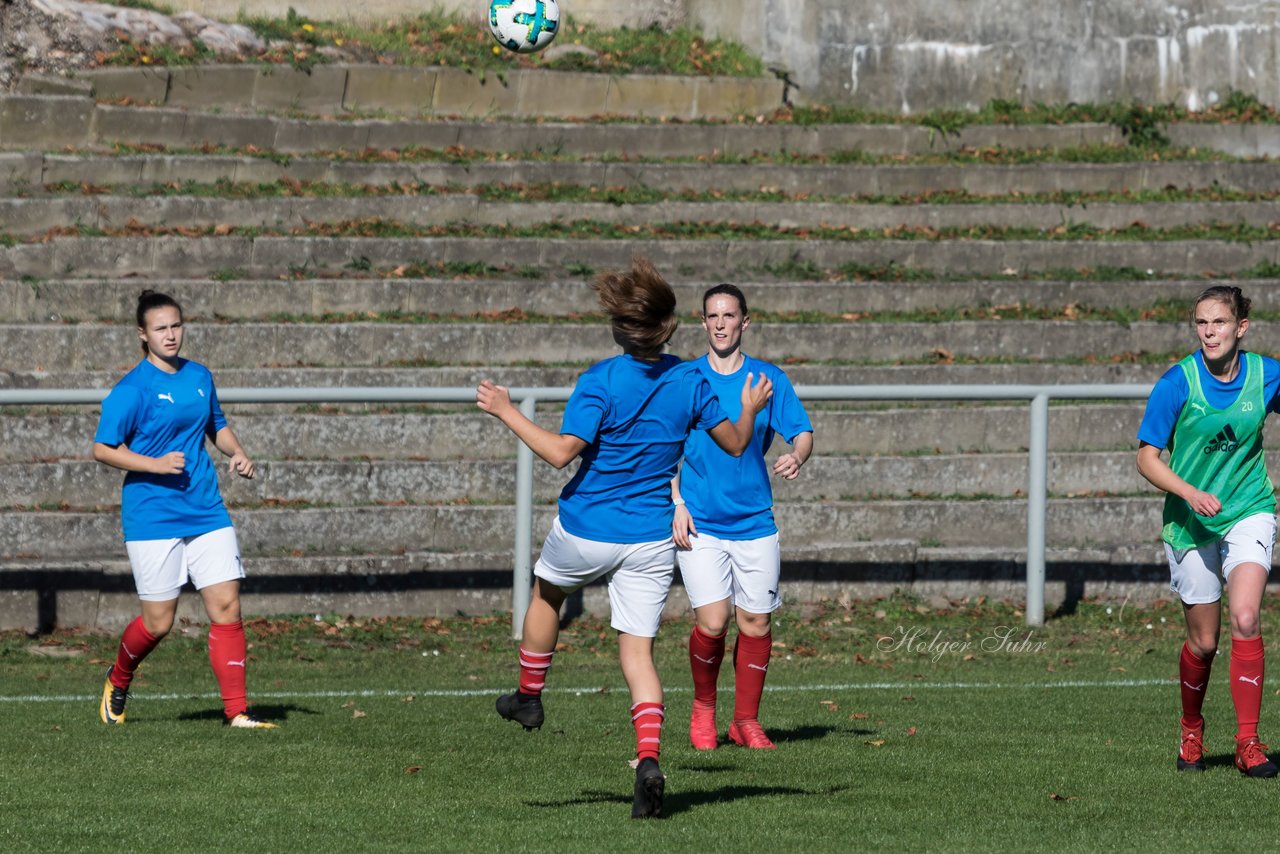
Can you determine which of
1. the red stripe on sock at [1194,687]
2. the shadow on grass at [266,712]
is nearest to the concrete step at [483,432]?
the shadow on grass at [266,712]

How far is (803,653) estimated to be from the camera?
11414mm

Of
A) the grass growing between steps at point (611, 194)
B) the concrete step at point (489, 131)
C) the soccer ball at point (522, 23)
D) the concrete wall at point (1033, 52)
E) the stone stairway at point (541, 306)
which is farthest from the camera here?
the concrete wall at point (1033, 52)

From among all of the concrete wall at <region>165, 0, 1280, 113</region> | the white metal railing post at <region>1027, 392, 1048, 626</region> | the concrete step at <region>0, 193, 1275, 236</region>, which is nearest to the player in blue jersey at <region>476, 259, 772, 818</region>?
the white metal railing post at <region>1027, 392, 1048, 626</region>

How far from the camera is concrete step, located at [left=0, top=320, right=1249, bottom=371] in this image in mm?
14234

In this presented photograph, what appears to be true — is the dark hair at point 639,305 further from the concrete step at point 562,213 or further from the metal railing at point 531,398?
the concrete step at point 562,213

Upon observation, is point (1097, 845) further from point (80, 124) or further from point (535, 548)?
point (80, 124)

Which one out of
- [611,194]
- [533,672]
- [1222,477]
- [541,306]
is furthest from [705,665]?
[611,194]

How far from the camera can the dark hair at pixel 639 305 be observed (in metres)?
6.34

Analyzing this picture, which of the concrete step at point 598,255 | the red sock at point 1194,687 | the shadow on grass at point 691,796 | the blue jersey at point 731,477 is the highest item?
the concrete step at point 598,255

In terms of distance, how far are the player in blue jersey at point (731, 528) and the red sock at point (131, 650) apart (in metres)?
2.76

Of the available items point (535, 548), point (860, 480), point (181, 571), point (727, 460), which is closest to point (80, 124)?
point (535, 548)

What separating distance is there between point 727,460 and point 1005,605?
199 inches

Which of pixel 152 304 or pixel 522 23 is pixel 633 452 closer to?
pixel 152 304

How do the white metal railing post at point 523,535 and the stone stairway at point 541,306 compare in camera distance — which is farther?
the stone stairway at point 541,306
